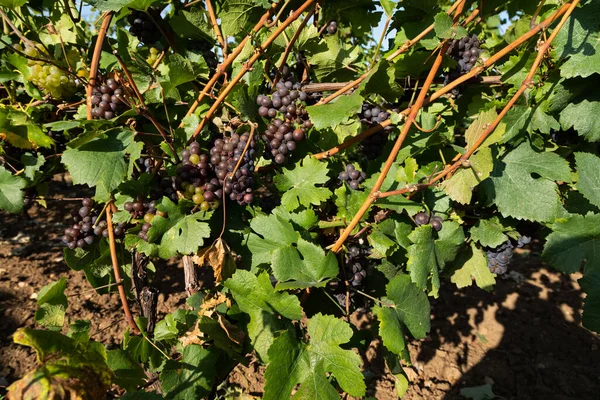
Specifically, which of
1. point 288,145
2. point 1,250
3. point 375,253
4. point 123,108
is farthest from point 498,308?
point 1,250

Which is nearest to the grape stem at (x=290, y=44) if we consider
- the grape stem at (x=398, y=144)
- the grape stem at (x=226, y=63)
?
the grape stem at (x=226, y=63)

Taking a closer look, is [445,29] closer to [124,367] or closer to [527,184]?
[527,184]

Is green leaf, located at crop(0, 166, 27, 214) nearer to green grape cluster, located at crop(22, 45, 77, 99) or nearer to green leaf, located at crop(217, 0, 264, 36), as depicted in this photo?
green grape cluster, located at crop(22, 45, 77, 99)

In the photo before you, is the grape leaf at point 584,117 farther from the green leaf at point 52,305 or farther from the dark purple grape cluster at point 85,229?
the green leaf at point 52,305

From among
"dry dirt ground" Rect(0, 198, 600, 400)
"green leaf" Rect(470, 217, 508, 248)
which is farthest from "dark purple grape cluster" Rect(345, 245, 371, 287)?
"dry dirt ground" Rect(0, 198, 600, 400)

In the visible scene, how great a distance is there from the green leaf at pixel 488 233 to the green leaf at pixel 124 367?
139 centimetres

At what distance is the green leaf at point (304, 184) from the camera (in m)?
1.48

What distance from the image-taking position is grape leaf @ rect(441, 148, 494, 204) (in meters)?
1.42

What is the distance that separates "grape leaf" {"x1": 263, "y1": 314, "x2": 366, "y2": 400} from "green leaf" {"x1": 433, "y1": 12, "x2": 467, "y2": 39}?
97 cm

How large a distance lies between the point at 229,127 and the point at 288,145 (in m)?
0.22

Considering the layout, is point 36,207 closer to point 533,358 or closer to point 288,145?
point 288,145

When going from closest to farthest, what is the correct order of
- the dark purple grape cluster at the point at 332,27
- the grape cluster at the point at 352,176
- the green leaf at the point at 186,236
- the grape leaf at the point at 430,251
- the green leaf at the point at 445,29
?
the green leaf at the point at 445,29 < the green leaf at the point at 186,236 < the grape leaf at the point at 430,251 < the grape cluster at the point at 352,176 < the dark purple grape cluster at the point at 332,27

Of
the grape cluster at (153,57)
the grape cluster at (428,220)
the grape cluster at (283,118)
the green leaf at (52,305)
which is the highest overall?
the grape cluster at (153,57)

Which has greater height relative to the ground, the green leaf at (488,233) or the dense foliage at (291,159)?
the dense foliage at (291,159)
